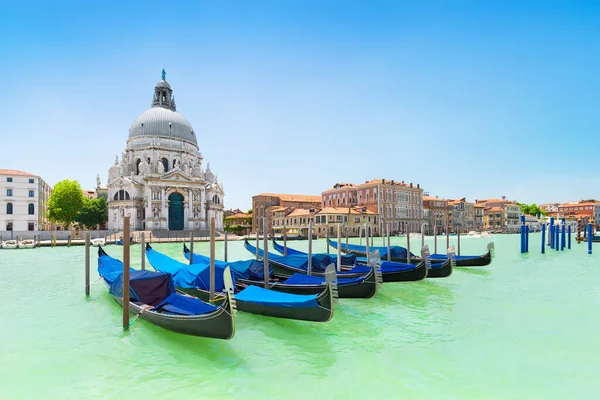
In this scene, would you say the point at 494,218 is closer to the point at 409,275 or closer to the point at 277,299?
the point at 409,275

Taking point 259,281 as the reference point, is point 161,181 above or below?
above

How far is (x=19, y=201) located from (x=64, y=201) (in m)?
4.11

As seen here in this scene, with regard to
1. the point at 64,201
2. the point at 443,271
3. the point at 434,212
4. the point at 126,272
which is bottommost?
the point at 443,271

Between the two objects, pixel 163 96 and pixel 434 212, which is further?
pixel 434 212

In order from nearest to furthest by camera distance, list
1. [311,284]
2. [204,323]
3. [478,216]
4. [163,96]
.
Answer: [204,323] → [311,284] → [163,96] → [478,216]

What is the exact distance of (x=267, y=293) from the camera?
6.12 meters

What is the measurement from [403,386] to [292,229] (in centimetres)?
3757

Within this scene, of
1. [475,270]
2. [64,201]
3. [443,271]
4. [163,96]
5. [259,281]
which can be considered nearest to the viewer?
[259,281]

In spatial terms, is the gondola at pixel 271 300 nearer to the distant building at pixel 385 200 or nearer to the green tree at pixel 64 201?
the green tree at pixel 64 201

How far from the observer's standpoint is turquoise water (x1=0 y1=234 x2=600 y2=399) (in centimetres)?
401

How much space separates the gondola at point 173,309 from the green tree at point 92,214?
31681 mm

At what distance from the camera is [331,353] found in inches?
195

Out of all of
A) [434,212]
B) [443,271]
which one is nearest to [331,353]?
[443,271]

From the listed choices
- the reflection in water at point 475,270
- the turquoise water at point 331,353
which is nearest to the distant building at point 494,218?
the reflection in water at point 475,270
